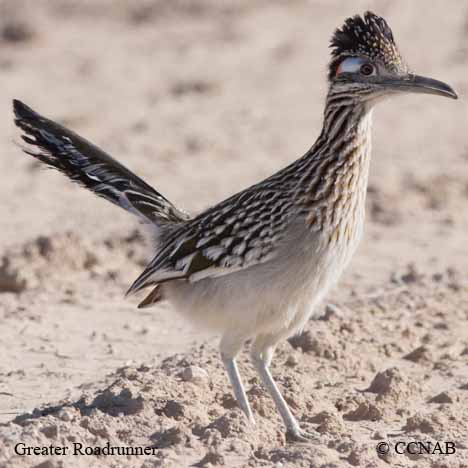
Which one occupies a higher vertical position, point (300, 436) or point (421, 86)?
point (421, 86)

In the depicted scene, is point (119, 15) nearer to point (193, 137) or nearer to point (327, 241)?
point (193, 137)

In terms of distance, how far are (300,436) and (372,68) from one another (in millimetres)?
1925

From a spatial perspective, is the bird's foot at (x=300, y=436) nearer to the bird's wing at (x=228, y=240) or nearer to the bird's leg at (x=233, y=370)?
the bird's leg at (x=233, y=370)

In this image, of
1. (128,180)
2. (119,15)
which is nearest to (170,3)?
(119,15)

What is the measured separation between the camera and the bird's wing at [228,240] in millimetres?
6098

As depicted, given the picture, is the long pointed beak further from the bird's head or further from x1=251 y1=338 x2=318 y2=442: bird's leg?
x1=251 y1=338 x2=318 y2=442: bird's leg

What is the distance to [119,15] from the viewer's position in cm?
1834

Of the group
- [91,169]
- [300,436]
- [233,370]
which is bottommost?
[300,436]

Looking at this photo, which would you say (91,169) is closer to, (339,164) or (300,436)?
(339,164)

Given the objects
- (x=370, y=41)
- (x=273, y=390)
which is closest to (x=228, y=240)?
(x=273, y=390)

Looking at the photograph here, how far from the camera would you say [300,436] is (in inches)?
240

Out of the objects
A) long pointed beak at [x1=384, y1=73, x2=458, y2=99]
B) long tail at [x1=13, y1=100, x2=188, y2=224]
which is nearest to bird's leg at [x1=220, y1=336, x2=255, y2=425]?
long tail at [x1=13, y1=100, x2=188, y2=224]

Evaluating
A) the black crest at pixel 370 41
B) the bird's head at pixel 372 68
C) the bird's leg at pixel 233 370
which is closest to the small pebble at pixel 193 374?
the bird's leg at pixel 233 370

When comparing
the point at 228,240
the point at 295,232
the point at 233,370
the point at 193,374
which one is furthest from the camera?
the point at 193,374
